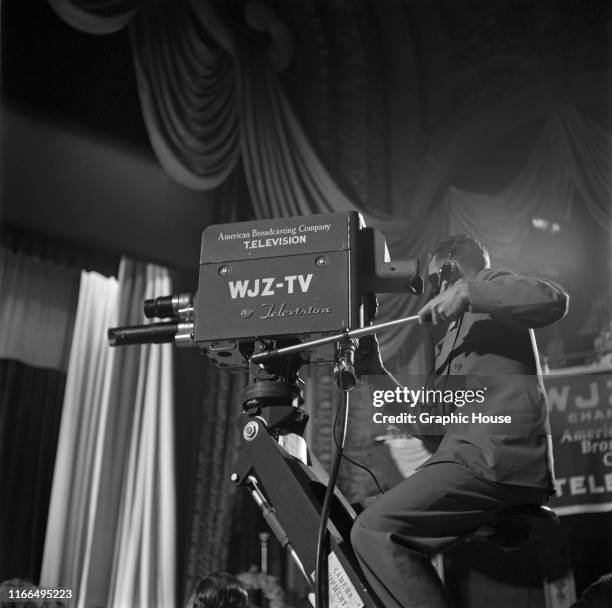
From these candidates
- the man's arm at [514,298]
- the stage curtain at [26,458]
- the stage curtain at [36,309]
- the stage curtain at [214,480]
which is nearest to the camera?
the man's arm at [514,298]

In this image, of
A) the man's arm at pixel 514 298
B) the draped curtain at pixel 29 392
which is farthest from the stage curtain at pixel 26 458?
the man's arm at pixel 514 298

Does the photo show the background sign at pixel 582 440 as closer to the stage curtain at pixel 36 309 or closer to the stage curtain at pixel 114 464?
the stage curtain at pixel 114 464

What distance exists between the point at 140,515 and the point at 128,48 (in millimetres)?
1739

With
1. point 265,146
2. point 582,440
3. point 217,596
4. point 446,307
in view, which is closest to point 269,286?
point 446,307

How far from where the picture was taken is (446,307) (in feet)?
3.13

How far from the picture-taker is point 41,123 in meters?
2.71

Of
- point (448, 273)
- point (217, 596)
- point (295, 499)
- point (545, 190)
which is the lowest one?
point (217, 596)

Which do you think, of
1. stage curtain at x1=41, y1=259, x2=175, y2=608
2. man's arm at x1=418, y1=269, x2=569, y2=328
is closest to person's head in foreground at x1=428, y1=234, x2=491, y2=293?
man's arm at x1=418, y1=269, x2=569, y2=328

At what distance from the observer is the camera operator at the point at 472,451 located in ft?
2.86

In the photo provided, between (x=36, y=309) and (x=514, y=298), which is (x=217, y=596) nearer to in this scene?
(x=514, y=298)

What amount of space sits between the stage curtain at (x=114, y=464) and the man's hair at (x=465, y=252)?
5.79 feet

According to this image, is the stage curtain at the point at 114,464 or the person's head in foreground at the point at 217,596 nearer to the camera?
the person's head in foreground at the point at 217,596

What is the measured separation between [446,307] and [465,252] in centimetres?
33

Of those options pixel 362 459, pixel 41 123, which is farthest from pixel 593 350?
pixel 41 123
